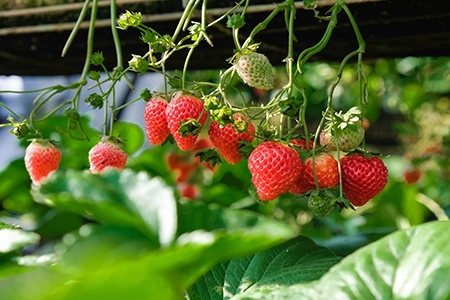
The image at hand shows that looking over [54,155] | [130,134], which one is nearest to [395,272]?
[54,155]

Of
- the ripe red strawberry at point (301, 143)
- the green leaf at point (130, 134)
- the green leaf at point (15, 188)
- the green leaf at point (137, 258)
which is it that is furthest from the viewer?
the green leaf at point (130, 134)

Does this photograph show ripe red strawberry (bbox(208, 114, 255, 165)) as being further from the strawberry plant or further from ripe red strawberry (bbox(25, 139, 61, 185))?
ripe red strawberry (bbox(25, 139, 61, 185))

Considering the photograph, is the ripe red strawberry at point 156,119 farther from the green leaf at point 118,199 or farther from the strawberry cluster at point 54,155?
the green leaf at point 118,199

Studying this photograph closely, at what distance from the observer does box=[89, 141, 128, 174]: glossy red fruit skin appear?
78 cm

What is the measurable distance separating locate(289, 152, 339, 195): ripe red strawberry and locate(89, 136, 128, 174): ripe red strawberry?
22 cm

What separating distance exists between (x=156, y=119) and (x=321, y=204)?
23 centimetres

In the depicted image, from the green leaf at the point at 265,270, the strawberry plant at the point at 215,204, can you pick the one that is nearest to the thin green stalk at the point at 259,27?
the strawberry plant at the point at 215,204

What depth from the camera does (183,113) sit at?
29.6 inches

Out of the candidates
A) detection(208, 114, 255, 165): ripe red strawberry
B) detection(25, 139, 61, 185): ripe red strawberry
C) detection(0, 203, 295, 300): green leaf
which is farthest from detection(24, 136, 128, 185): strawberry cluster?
detection(0, 203, 295, 300): green leaf

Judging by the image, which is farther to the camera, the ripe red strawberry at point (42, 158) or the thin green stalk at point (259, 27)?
the ripe red strawberry at point (42, 158)

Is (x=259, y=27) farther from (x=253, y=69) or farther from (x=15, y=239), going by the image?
(x=15, y=239)

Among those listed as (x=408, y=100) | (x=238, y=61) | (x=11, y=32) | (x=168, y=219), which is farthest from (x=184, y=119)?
(x=408, y=100)

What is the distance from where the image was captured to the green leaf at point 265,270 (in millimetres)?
700

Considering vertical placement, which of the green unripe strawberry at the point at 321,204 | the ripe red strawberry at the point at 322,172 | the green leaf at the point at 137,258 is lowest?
the green unripe strawberry at the point at 321,204
